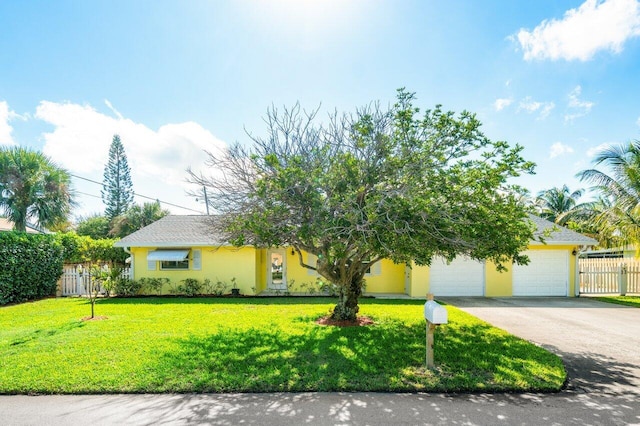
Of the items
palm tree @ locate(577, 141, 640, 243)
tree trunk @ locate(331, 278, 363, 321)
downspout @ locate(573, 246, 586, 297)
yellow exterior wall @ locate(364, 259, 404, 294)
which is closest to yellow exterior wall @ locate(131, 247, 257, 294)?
yellow exterior wall @ locate(364, 259, 404, 294)

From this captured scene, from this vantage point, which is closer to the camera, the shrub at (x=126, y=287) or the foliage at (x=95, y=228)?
the shrub at (x=126, y=287)

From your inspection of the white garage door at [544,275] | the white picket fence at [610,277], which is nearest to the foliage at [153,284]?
the white garage door at [544,275]

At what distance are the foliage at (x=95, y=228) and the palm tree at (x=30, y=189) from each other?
18.7m

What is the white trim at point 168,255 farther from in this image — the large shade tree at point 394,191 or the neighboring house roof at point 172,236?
the large shade tree at point 394,191

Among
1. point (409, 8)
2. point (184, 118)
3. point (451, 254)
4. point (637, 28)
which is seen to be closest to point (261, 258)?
point (184, 118)

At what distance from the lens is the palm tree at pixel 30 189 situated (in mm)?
14641

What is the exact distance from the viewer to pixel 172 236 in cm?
1459

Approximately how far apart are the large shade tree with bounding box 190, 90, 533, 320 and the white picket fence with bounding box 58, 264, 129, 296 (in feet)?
37.6

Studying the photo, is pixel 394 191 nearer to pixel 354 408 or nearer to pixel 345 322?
pixel 354 408

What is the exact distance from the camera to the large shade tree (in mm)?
5953

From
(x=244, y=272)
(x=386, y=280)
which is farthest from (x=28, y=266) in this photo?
(x=386, y=280)

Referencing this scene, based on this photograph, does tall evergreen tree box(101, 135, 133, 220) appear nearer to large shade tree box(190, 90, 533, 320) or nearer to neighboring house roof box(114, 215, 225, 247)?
neighboring house roof box(114, 215, 225, 247)

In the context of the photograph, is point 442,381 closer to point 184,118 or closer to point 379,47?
point 379,47

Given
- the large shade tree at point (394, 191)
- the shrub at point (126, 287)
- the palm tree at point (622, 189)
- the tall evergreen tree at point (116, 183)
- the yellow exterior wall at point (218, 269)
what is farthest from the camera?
the tall evergreen tree at point (116, 183)
